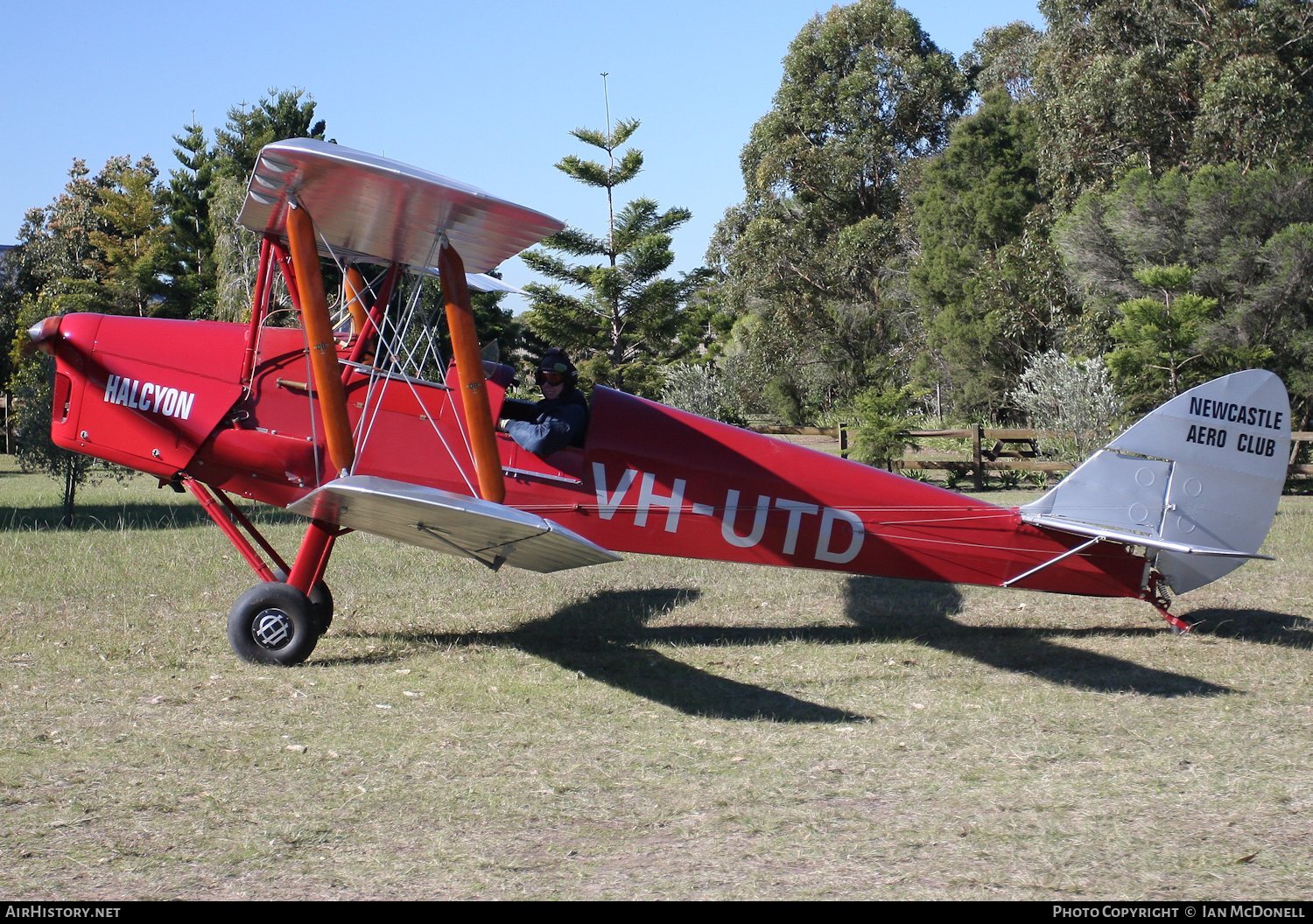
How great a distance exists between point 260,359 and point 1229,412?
6255 mm

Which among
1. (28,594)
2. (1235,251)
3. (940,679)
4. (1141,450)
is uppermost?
(1235,251)

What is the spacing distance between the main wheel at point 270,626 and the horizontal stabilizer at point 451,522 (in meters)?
0.57

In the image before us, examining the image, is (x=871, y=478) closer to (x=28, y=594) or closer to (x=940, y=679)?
(x=940, y=679)

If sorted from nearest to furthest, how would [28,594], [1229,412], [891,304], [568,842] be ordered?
[568,842] < [1229,412] < [28,594] < [891,304]

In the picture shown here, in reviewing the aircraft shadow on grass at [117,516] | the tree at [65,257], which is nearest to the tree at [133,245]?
the tree at [65,257]

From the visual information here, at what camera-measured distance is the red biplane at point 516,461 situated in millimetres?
6965

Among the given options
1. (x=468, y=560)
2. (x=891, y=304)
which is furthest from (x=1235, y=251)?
(x=468, y=560)

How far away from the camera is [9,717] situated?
18.7 feet

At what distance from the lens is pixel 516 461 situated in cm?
745

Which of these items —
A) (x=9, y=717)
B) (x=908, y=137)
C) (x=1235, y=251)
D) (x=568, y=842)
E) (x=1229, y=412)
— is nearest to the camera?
(x=568, y=842)

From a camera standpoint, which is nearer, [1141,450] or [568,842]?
[568,842]

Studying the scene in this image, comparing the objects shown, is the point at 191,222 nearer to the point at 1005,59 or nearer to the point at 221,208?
the point at 221,208

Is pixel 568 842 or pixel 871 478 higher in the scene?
pixel 871 478

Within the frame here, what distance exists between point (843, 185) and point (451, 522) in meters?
38.7
